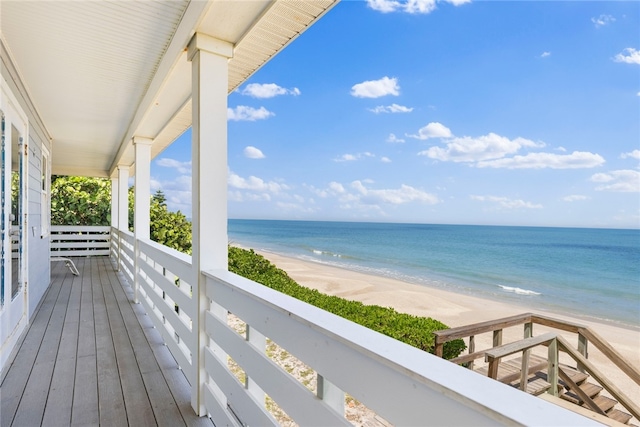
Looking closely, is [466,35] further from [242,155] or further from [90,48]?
[90,48]

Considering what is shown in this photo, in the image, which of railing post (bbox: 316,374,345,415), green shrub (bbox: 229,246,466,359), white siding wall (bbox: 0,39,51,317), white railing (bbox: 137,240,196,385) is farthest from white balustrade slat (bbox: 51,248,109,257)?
railing post (bbox: 316,374,345,415)

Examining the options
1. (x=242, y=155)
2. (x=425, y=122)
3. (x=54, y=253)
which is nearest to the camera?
(x=54, y=253)

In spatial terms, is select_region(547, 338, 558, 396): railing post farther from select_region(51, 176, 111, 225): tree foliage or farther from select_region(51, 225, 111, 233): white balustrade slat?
select_region(51, 176, 111, 225): tree foliage

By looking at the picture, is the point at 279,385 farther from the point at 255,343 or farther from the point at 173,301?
the point at 173,301

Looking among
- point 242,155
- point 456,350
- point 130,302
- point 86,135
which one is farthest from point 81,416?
point 242,155

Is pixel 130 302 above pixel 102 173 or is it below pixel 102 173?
below

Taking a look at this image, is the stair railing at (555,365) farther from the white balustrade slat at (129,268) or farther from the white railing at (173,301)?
the white balustrade slat at (129,268)

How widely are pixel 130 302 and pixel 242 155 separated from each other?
32267 mm

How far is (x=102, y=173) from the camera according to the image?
8.30 m

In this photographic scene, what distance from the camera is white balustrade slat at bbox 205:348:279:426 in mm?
1324

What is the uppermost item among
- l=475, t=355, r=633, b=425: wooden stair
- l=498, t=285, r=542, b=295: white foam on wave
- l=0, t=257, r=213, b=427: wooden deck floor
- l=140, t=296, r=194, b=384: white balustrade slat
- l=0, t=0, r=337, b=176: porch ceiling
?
l=0, t=0, r=337, b=176: porch ceiling

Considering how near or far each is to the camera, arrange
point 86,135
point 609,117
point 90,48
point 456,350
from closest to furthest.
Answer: point 90,48
point 456,350
point 86,135
point 609,117

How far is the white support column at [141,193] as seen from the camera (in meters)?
4.27

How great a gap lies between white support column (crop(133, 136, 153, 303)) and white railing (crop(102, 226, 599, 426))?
2.59 m
